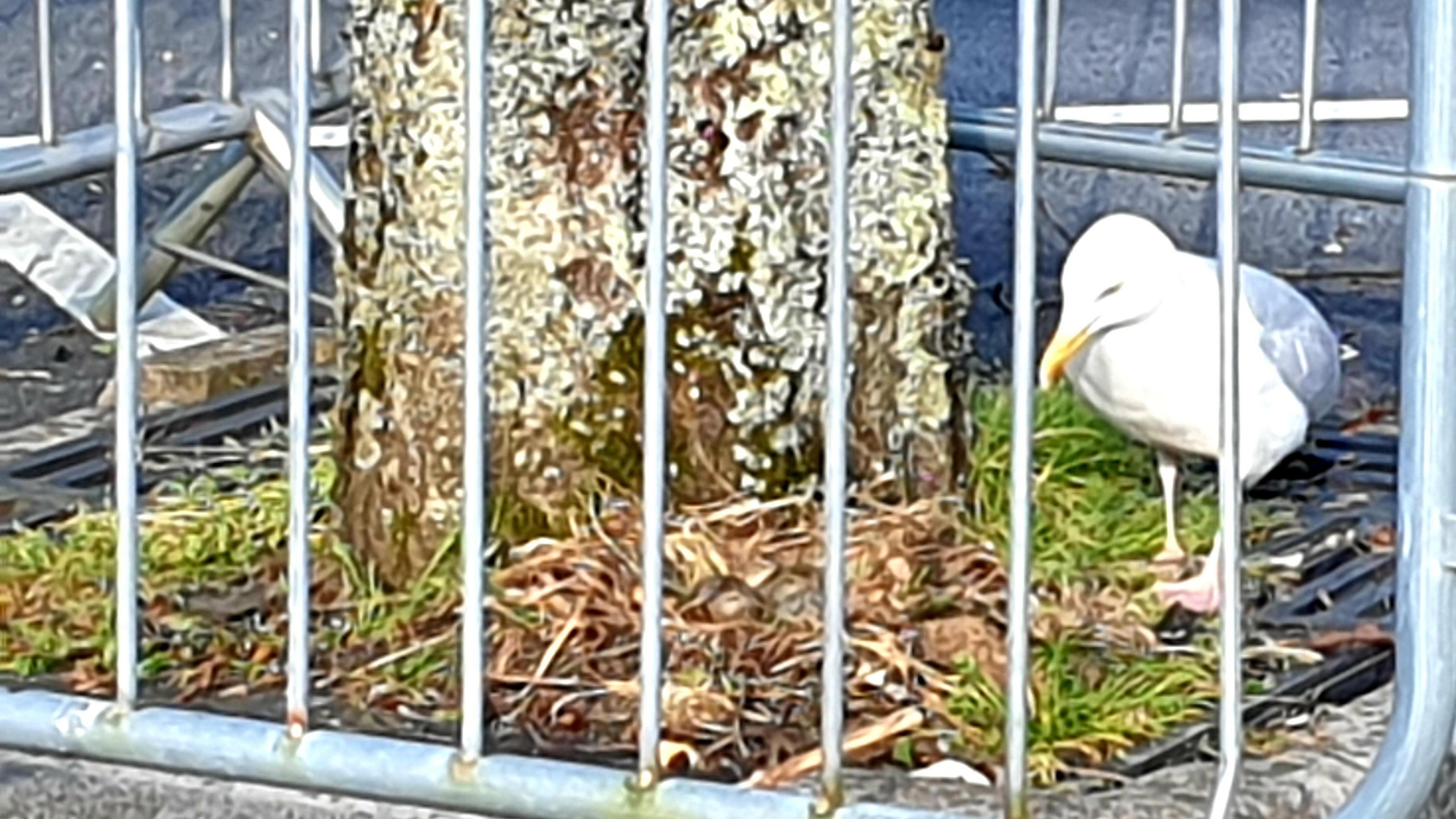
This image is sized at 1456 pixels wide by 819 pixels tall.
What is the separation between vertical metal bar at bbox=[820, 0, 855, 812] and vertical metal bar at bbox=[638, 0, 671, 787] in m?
0.13

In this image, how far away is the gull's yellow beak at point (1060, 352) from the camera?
4.08 meters

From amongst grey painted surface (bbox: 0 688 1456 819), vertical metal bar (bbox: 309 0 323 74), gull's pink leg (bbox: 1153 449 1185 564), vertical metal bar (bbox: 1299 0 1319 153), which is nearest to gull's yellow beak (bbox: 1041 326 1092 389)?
gull's pink leg (bbox: 1153 449 1185 564)

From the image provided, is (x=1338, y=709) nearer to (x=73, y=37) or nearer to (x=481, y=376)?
(x=481, y=376)

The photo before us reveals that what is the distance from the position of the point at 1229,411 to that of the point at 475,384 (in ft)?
2.01

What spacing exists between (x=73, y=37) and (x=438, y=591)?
20.1 ft

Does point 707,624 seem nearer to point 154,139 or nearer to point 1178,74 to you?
point 1178,74

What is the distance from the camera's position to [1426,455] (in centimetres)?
260

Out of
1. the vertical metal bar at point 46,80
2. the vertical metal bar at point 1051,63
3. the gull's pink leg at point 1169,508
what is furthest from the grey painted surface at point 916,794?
the vertical metal bar at point 46,80

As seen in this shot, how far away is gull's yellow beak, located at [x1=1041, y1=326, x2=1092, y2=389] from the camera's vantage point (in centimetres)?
408

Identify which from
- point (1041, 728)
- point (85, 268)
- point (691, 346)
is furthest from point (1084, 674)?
point (85, 268)

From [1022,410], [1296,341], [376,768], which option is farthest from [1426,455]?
[1296,341]

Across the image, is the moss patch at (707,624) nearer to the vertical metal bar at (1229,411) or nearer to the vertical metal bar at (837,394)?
the vertical metal bar at (837,394)

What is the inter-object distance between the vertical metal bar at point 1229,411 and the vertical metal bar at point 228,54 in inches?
95.7

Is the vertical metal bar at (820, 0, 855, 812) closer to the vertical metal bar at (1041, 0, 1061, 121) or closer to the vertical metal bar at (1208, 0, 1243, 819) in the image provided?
the vertical metal bar at (1208, 0, 1243, 819)
